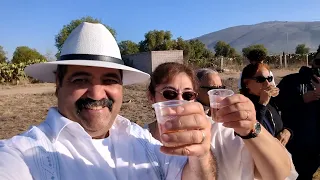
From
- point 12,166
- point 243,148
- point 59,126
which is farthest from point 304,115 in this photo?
point 12,166

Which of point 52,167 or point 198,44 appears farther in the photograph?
point 198,44

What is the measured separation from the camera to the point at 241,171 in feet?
6.98

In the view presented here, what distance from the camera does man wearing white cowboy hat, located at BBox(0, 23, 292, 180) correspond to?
1.79 meters

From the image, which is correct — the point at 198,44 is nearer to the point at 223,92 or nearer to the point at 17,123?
the point at 17,123

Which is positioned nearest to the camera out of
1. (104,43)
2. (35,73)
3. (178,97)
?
(104,43)

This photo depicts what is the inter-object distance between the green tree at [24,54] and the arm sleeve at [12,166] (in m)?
48.6

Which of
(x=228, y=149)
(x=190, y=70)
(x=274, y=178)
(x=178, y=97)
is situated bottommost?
(x=274, y=178)

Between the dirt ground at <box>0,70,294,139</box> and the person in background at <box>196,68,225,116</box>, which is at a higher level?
the person in background at <box>196,68,225,116</box>

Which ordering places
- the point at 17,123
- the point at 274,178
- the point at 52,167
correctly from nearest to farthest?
the point at 52,167
the point at 274,178
the point at 17,123

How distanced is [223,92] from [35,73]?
61.8 inches

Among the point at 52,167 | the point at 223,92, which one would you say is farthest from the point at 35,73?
the point at 223,92

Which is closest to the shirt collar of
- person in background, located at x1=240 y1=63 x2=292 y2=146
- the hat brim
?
the hat brim

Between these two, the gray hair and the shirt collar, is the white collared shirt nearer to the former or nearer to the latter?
the shirt collar

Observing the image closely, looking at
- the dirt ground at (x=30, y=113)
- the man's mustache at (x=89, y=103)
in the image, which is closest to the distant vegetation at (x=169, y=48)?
the dirt ground at (x=30, y=113)
